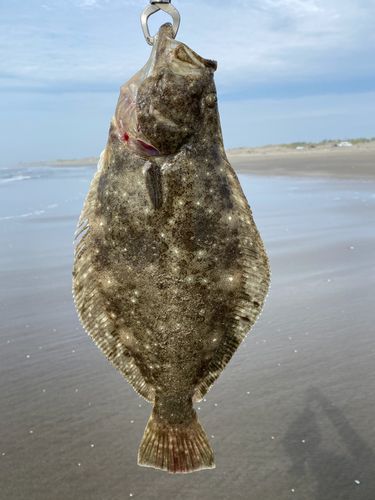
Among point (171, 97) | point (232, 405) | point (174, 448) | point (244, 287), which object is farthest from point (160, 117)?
point (232, 405)

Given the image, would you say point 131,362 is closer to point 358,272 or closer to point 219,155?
point 219,155

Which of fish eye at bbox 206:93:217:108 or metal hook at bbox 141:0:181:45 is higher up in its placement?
metal hook at bbox 141:0:181:45

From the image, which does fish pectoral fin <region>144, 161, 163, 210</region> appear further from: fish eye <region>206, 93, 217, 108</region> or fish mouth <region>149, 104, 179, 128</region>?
fish eye <region>206, 93, 217, 108</region>

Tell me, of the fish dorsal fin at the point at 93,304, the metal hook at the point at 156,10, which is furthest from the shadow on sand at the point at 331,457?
the metal hook at the point at 156,10

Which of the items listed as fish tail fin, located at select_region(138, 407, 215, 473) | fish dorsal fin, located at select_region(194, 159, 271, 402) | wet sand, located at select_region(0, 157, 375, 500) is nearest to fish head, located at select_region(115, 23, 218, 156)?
fish dorsal fin, located at select_region(194, 159, 271, 402)

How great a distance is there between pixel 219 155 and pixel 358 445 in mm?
2608

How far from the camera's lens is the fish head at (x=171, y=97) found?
68.2 inches

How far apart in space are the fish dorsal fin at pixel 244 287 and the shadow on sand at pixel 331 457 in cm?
149

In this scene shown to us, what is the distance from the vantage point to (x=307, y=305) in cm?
530

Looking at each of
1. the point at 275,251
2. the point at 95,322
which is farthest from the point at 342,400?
the point at 275,251

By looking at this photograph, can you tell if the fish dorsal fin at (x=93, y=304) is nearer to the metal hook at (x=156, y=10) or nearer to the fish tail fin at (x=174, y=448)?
the fish tail fin at (x=174, y=448)

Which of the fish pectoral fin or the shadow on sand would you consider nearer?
the fish pectoral fin

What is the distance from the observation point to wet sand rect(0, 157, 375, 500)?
2.99 meters

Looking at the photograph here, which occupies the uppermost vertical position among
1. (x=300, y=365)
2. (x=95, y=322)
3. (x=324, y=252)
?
(x=95, y=322)
